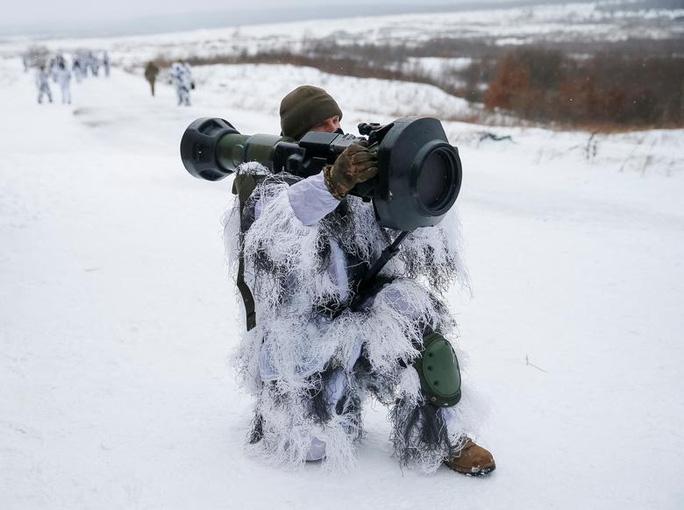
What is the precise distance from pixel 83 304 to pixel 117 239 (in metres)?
1.13

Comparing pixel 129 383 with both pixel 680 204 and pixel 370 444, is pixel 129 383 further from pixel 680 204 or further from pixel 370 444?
pixel 680 204

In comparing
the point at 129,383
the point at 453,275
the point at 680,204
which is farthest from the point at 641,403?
the point at 680,204

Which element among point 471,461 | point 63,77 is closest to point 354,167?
point 471,461

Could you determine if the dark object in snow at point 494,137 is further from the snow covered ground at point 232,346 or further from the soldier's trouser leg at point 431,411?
the soldier's trouser leg at point 431,411

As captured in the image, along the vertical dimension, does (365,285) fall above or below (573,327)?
above

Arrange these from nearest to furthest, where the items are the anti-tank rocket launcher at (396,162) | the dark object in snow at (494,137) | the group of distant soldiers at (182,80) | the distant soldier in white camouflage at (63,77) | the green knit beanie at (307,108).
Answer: the anti-tank rocket launcher at (396,162) < the green knit beanie at (307,108) < the dark object in snow at (494,137) < the group of distant soldiers at (182,80) < the distant soldier in white camouflage at (63,77)

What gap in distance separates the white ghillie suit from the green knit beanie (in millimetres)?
212

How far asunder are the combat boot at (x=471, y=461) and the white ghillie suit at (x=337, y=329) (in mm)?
46

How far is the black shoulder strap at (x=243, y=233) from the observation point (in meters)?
2.06

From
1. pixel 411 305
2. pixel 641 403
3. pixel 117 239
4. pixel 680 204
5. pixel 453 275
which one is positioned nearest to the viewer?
pixel 411 305

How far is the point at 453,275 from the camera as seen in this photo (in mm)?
2240

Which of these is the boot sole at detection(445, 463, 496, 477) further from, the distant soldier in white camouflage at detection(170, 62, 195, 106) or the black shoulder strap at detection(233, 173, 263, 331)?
the distant soldier in white camouflage at detection(170, 62, 195, 106)

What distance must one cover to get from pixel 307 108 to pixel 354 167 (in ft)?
1.64

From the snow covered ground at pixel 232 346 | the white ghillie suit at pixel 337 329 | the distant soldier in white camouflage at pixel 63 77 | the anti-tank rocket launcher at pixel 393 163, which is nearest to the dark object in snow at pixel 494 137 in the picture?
the snow covered ground at pixel 232 346
